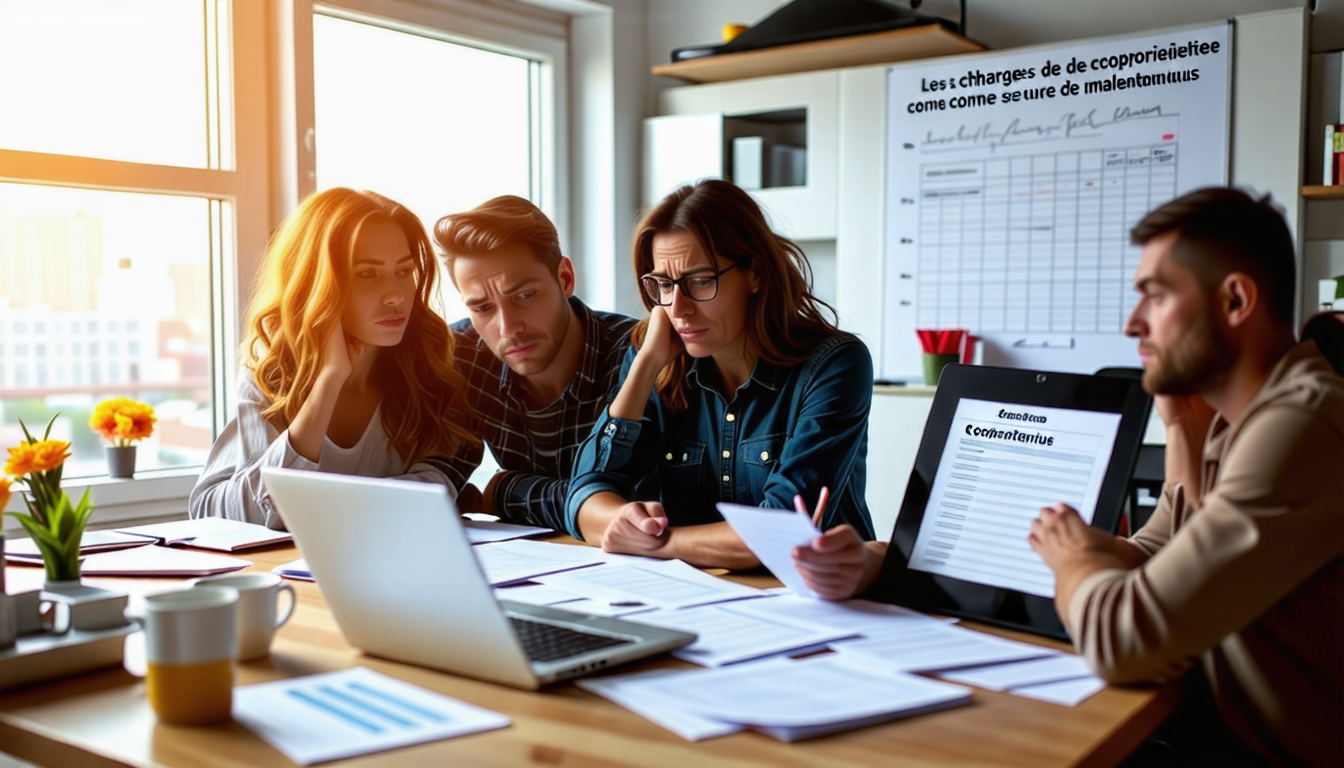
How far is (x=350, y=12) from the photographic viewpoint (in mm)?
3498

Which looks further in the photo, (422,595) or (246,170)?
(246,170)

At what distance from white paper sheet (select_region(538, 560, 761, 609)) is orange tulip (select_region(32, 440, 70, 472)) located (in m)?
0.60

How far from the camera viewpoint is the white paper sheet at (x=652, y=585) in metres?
1.45

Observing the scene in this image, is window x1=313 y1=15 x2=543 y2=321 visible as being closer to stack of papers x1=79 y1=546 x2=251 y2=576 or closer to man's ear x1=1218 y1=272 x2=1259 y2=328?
stack of papers x1=79 y1=546 x2=251 y2=576

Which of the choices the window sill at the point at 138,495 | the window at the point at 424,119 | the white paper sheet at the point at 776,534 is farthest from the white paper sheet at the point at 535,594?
the window at the point at 424,119

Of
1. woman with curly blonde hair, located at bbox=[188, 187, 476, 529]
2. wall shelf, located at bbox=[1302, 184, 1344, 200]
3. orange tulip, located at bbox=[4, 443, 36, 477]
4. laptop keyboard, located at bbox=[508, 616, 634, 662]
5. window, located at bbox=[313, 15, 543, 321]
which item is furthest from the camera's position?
window, located at bbox=[313, 15, 543, 321]

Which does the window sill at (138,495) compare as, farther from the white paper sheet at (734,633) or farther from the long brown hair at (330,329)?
the white paper sheet at (734,633)

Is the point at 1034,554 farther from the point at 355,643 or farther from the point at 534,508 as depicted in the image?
the point at 534,508

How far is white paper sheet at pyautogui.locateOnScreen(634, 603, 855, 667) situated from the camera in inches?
47.3

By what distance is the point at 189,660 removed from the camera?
3.36 ft

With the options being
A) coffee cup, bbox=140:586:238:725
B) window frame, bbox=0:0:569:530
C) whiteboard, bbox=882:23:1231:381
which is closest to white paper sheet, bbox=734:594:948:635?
coffee cup, bbox=140:586:238:725

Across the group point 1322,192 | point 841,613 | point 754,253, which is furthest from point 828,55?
point 841,613

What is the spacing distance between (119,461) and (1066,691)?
257cm

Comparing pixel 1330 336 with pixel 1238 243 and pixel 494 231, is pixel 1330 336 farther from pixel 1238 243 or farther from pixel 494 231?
pixel 494 231
